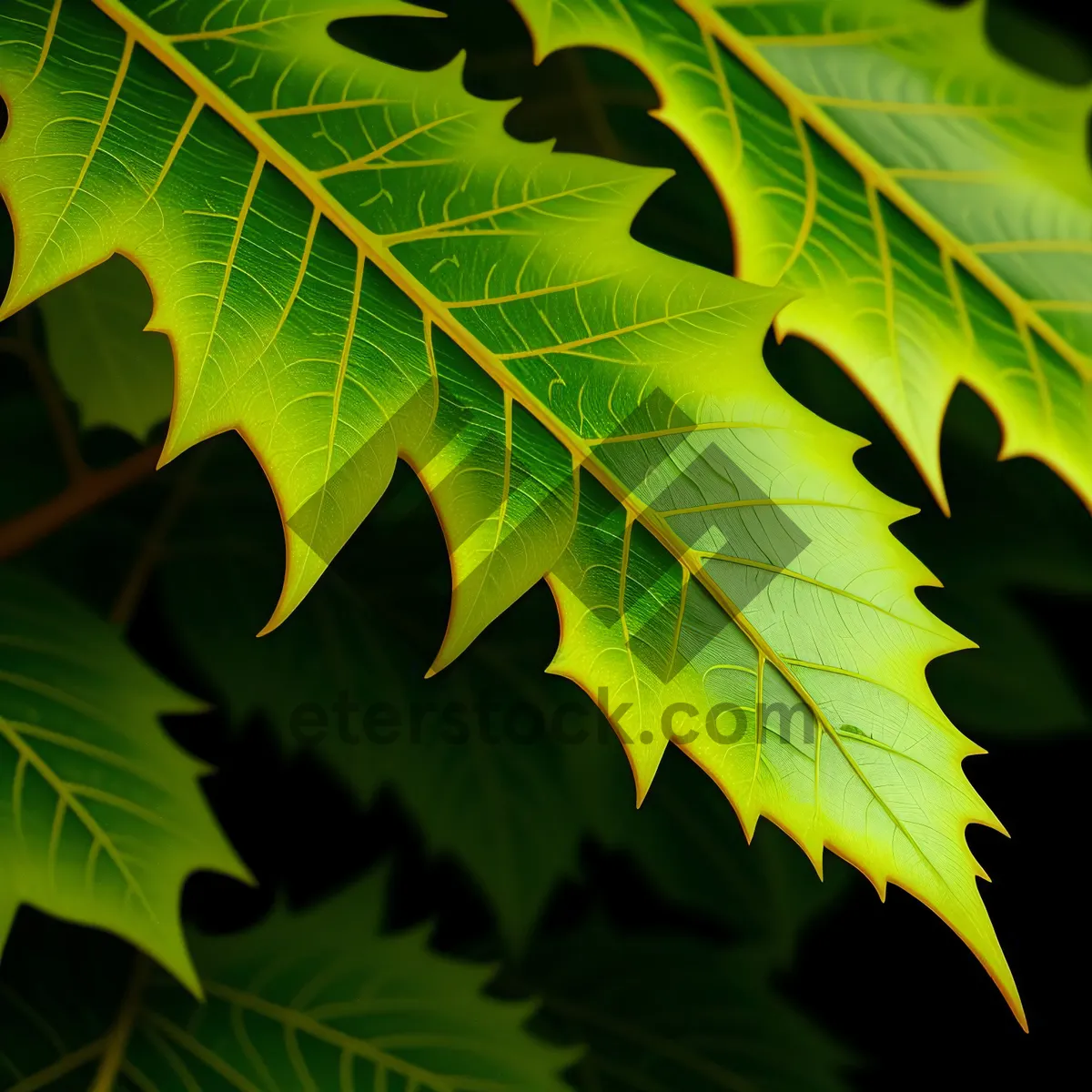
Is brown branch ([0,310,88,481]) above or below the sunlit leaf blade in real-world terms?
below

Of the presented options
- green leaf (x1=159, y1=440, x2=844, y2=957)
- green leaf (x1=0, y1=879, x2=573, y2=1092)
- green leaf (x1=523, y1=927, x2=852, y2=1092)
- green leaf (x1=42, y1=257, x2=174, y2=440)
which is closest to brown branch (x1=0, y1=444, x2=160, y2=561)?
green leaf (x1=42, y1=257, x2=174, y2=440)

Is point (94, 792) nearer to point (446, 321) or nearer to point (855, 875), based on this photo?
point (446, 321)

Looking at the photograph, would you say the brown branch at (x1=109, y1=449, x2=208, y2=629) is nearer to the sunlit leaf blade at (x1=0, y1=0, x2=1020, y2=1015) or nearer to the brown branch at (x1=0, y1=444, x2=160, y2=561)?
the brown branch at (x1=0, y1=444, x2=160, y2=561)

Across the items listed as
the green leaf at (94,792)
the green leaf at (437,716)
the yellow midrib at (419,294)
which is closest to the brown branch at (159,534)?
the green leaf at (437,716)

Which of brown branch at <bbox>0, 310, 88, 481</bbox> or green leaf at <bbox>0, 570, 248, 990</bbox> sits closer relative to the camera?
green leaf at <bbox>0, 570, 248, 990</bbox>

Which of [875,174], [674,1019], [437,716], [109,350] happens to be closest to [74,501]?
[109,350]

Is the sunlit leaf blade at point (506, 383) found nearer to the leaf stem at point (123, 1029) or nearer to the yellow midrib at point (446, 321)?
the yellow midrib at point (446, 321)
